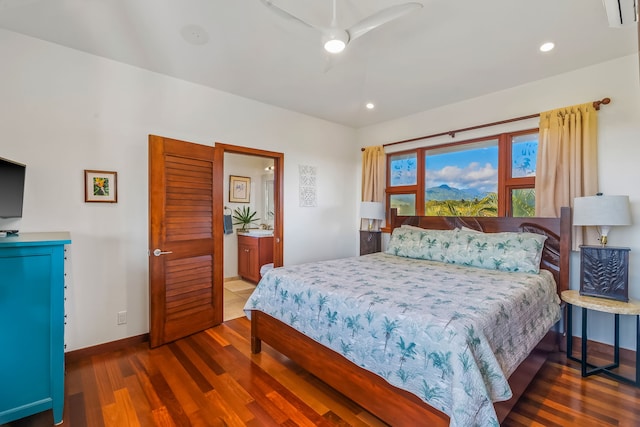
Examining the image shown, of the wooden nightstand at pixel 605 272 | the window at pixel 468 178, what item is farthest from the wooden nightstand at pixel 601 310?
the window at pixel 468 178

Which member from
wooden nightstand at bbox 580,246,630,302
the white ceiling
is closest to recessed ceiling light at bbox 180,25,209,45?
the white ceiling

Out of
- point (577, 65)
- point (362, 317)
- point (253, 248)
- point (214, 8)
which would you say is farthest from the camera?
point (253, 248)

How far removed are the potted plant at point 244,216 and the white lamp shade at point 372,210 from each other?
2292mm

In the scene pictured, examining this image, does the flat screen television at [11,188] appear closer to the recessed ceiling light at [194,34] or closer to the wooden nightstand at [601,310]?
the recessed ceiling light at [194,34]

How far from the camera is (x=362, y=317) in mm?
1744

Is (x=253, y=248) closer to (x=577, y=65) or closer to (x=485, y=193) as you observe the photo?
(x=485, y=193)

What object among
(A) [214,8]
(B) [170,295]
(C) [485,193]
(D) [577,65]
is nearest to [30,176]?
(B) [170,295]

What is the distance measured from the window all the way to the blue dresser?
12.7 feet

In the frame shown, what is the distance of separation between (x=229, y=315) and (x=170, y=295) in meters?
0.93

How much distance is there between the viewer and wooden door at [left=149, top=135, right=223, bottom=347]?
108 inches

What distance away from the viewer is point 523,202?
10.6 feet

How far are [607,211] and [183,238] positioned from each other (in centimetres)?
378

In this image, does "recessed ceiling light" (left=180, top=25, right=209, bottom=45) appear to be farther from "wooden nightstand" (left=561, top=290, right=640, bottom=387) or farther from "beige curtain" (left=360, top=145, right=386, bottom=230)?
"wooden nightstand" (left=561, top=290, right=640, bottom=387)

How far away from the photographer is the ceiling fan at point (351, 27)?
5.31 feet
